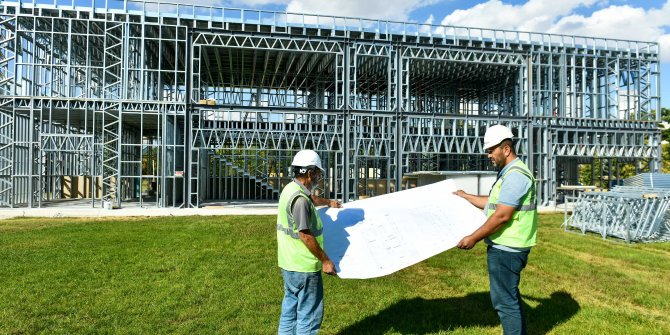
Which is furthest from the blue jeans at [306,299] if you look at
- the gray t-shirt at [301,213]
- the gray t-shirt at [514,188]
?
the gray t-shirt at [514,188]

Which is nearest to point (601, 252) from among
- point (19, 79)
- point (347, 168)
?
point (347, 168)

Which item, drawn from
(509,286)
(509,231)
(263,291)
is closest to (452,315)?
(509,286)

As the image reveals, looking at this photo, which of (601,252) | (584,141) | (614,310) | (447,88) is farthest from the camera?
(447,88)

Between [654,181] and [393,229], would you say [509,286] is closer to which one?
[393,229]

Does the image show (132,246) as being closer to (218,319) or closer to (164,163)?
(218,319)

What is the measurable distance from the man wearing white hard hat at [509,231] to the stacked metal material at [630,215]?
9974 mm

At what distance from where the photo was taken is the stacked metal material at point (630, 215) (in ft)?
39.2

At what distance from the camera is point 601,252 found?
10.2 meters

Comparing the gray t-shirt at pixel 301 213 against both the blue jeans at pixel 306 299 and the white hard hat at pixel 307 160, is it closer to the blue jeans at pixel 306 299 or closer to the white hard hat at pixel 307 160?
the white hard hat at pixel 307 160

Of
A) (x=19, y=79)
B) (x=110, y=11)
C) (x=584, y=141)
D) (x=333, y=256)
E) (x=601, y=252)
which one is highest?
(x=110, y=11)

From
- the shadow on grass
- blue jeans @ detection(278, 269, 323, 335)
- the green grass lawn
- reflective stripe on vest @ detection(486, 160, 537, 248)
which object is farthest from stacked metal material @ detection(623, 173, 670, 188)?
blue jeans @ detection(278, 269, 323, 335)

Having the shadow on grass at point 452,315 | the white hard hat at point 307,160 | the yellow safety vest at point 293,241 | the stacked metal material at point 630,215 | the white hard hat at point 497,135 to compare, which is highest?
the white hard hat at point 497,135

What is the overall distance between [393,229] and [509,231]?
3.50 ft

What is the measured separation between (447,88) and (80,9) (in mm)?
23859
